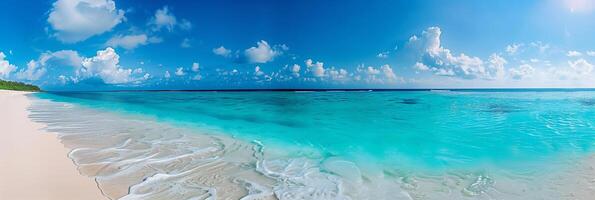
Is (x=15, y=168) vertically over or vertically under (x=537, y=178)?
over

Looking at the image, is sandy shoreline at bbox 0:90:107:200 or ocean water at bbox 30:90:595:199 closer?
sandy shoreline at bbox 0:90:107:200

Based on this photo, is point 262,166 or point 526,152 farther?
point 526,152

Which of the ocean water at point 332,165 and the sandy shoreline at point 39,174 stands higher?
the sandy shoreline at point 39,174

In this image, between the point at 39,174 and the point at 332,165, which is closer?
the point at 39,174

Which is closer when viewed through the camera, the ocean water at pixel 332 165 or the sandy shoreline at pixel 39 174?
the sandy shoreline at pixel 39 174

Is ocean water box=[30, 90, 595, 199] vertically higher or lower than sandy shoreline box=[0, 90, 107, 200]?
lower

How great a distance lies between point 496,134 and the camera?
32.0ft

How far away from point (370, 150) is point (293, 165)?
2.19 metres

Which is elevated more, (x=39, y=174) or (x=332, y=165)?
(x=39, y=174)

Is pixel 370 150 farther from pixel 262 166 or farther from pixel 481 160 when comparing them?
pixel 262 166

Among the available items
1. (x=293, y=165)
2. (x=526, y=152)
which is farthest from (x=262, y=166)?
(x=526, y=152)

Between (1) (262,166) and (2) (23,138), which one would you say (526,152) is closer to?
(1) (262,166)

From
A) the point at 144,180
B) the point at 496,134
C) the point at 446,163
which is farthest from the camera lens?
the point at 496,134

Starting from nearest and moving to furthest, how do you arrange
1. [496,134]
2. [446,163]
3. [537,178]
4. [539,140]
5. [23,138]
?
[537,178]
[446,163]
[23,138]
[539,140]
[496,134]
